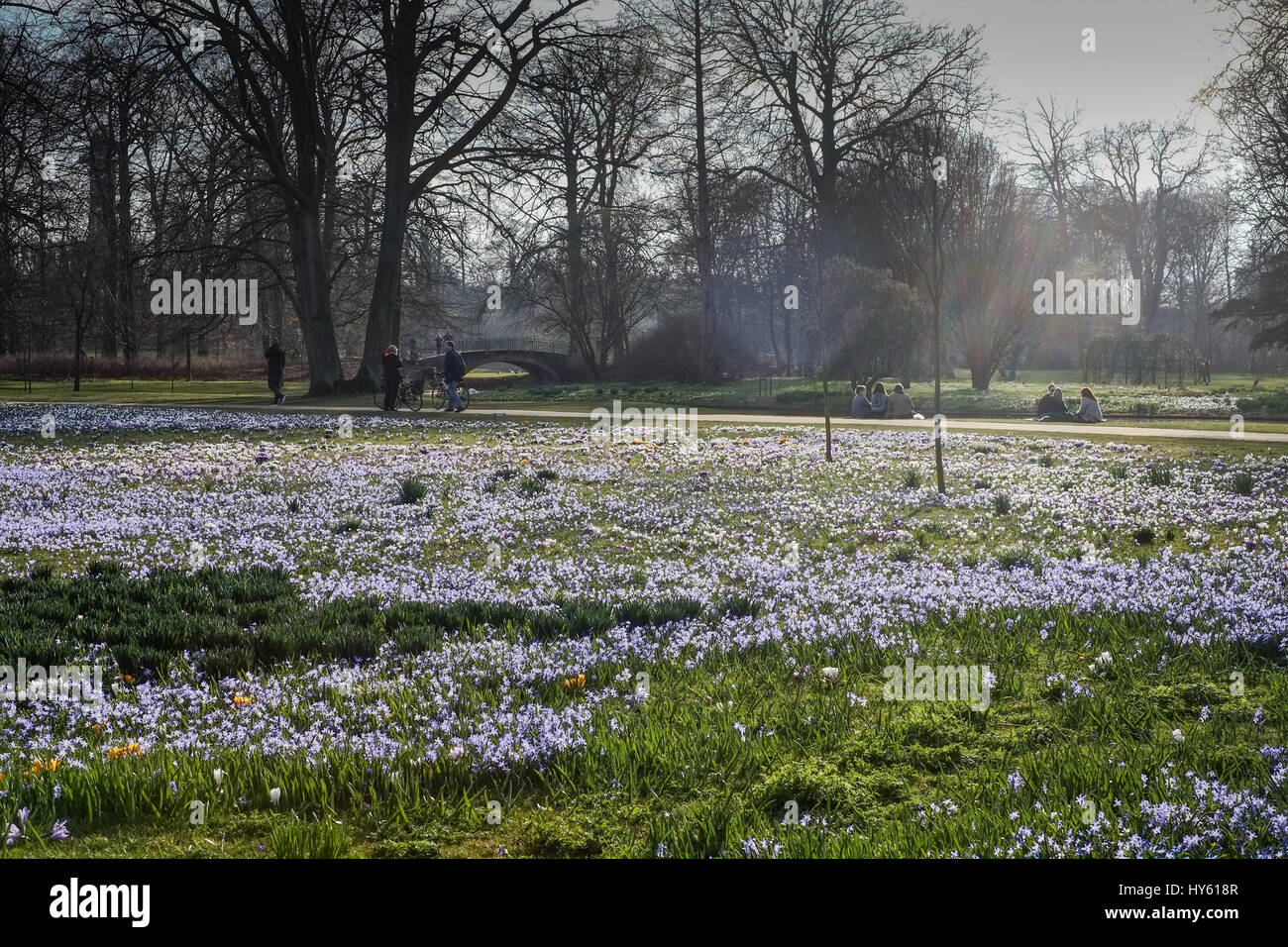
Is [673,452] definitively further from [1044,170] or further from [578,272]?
[1044,170]

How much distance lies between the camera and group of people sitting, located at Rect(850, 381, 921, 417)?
26.3 meters

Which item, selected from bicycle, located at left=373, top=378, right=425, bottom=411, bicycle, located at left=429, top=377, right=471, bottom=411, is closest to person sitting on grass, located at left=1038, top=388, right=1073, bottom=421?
bicycle, located at left=429, top=377, right=471, bottom=411

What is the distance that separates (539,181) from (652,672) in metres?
26.0

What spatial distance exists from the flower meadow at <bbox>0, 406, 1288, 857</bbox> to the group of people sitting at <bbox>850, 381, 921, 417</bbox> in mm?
14783

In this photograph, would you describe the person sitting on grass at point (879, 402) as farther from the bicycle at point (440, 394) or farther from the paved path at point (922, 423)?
the bicycle at point (440, 394)

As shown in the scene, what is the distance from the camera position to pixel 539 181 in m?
29.3

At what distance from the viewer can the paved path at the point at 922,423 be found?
18922 mm

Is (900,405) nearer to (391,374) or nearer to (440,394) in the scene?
(391,374)

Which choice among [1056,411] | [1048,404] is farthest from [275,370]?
[1056,411]
